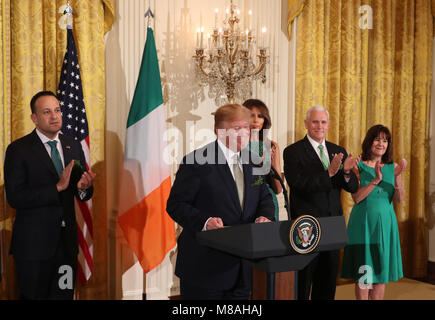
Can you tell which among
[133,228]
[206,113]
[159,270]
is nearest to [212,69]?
[206,113]

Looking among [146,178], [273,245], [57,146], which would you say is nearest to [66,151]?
[57,146]

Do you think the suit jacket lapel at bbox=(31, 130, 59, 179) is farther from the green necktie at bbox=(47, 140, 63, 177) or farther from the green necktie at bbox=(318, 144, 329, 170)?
the green necktie at bbox=(318, 144, 329, 170)

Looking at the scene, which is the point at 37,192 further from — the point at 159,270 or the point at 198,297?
the point at 159,270

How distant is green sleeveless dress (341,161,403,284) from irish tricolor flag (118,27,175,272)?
156 centimetres

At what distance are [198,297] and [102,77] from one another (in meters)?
2.31

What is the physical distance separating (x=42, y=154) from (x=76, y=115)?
0.71 meters

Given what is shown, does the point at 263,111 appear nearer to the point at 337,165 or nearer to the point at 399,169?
the point at 337,165

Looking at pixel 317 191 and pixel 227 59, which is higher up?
pixel 227 59

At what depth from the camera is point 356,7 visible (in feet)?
17.2

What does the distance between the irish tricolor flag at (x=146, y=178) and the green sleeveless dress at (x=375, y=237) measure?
5.12 feet

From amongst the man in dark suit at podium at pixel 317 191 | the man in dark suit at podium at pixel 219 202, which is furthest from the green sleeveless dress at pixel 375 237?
the man in dark suit at podium at pixel 219 202

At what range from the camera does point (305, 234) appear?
6.08 ft

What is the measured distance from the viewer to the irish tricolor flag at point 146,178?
3941 millimetres

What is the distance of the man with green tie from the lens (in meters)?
2.97
